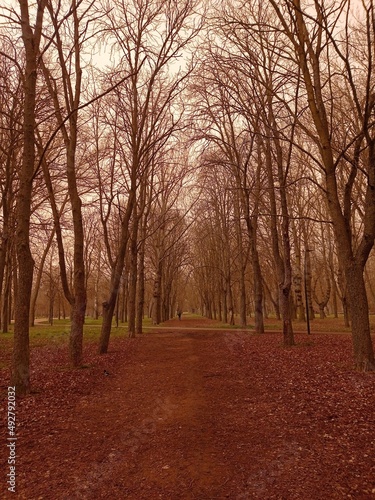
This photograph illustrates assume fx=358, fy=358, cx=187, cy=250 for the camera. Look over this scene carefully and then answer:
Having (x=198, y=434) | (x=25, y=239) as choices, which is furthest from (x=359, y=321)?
(x=25, y=239)

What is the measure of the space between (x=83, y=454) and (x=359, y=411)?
363cm

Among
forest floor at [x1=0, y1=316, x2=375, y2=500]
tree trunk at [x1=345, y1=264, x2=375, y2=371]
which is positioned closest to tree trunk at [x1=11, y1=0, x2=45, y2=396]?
forest floor at [x1=0, y1=316, x2=375, y2=500]

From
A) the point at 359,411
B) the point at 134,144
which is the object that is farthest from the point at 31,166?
the point at 134,144

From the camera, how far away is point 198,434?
4.43 m

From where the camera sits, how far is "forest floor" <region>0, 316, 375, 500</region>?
3.19m

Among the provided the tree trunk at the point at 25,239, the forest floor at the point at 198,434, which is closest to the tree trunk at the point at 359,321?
the forest floor at the point at 198,434

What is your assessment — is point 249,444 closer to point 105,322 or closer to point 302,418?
point 302,418

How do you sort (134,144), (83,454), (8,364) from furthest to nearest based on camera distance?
(134,144), (8,364), (83,454)

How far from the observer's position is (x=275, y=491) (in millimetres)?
3061

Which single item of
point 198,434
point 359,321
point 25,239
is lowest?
point 198,434

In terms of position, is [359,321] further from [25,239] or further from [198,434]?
[25,239]

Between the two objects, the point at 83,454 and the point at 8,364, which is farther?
the point at 8,364

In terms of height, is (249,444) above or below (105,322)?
below

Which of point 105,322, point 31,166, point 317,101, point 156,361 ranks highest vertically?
point 317,101
